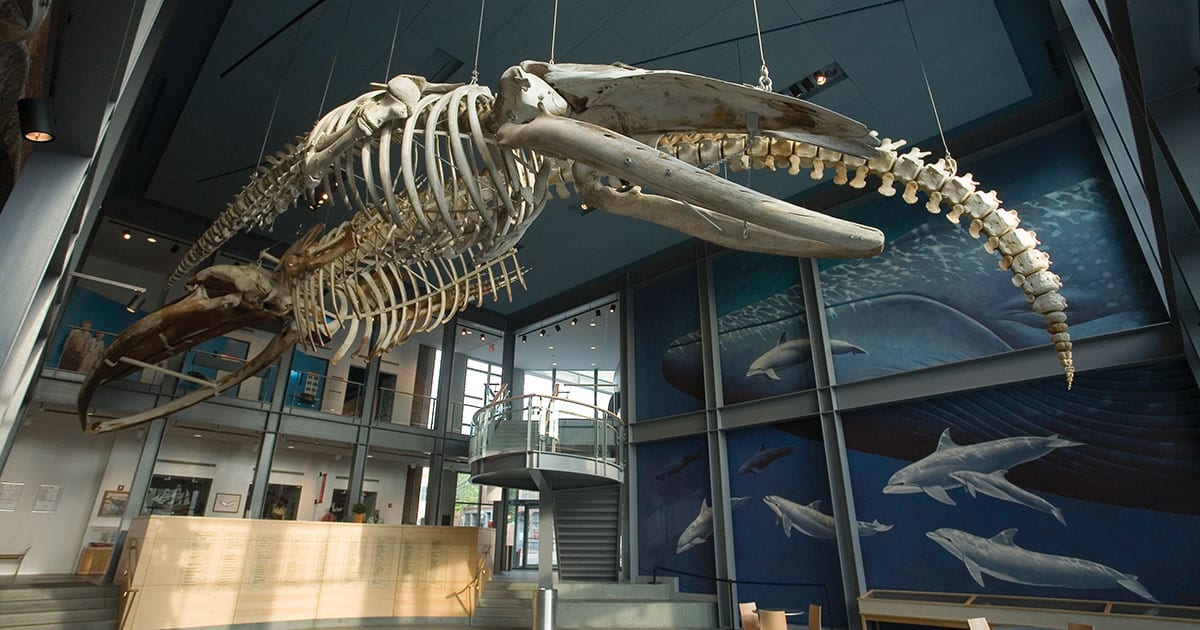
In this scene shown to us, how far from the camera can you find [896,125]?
836cm

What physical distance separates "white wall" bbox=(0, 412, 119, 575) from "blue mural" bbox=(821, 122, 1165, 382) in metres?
14.3

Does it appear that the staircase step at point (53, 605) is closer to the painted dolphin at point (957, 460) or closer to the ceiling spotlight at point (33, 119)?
the ceiling spotlight at point (33, 119)

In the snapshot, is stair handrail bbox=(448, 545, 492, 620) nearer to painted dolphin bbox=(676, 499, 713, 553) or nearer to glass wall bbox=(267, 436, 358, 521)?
painted dolphin bbox=(676, 499, 713, 553)

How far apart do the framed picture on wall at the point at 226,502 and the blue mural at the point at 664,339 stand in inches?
377

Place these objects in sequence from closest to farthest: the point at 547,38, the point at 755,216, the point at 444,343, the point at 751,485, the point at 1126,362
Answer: the point at 755,216 → the point at 1126,362 → the point at 547,38 → the point at 751,485 → the point at 444,343

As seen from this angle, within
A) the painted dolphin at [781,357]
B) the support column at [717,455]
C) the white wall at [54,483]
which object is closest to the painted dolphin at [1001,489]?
the painted dolphin at [781,357]

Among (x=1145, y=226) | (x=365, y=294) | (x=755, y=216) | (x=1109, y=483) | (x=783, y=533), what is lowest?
(x=783, y=533)

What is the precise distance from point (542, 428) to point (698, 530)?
367cm

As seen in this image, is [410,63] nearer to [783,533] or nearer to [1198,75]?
[1198,75]

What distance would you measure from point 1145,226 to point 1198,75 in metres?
5.34

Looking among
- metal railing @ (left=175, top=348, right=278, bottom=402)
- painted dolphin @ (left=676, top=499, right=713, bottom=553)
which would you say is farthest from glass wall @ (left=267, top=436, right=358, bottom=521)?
painted dolphin @ (left=676, top=499, right=713, bottom=553)

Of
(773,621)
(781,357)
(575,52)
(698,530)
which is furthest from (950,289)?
(575,52)

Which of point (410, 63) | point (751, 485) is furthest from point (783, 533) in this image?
point (410, 63)

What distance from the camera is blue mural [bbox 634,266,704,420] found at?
1108 cm
